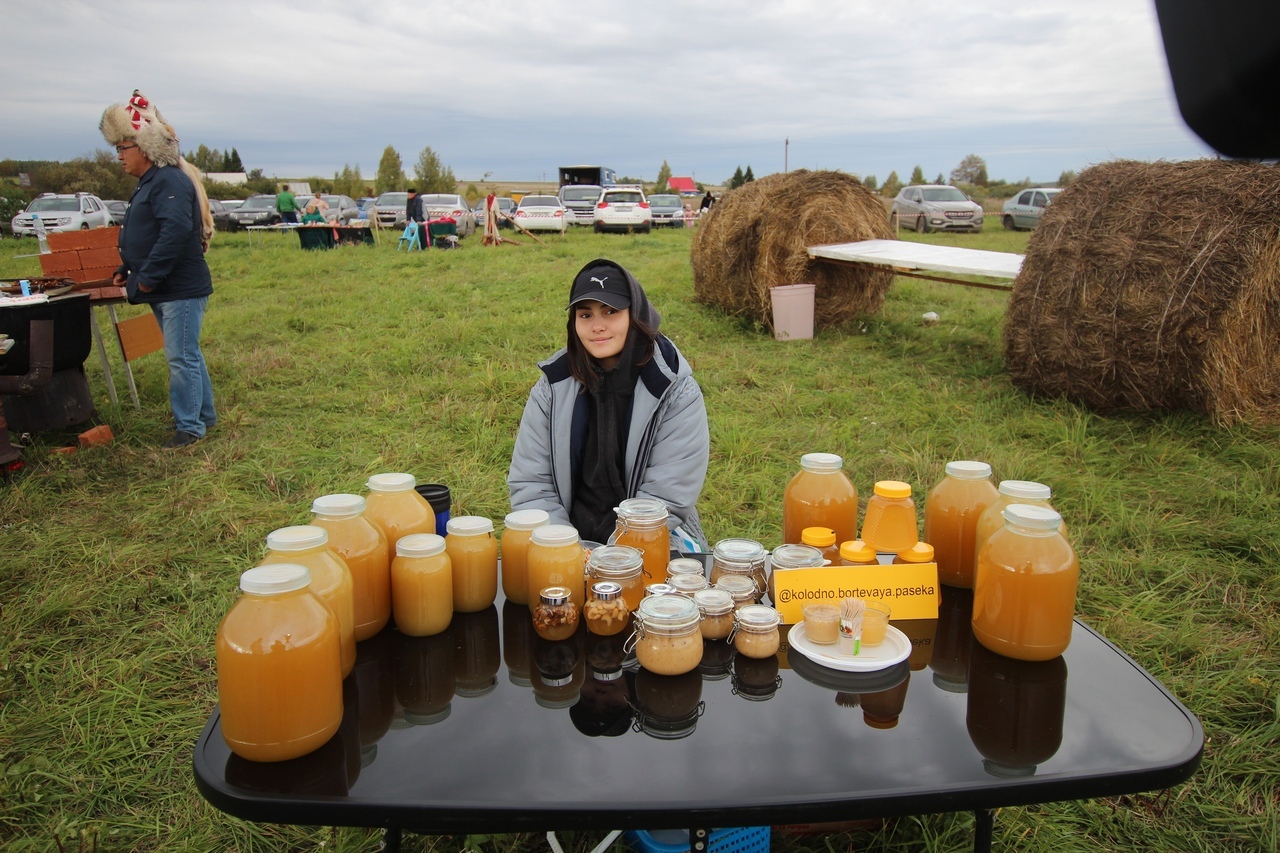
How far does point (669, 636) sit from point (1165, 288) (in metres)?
5.11

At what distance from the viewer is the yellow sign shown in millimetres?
1777

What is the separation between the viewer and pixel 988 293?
11.7m

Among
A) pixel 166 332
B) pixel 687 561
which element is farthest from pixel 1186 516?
pixel 166 332

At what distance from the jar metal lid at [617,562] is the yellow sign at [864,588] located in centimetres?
33

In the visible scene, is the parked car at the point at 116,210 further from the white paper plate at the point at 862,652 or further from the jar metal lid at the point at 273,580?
the white paper plate at the point at 862,652

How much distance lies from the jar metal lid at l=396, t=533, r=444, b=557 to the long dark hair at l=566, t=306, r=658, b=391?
1156 millimetres

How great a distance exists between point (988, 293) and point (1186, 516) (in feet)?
26.7

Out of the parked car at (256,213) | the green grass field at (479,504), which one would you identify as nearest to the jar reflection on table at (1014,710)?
the green grass field at (479,504)

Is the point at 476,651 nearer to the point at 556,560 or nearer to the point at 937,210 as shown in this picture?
the point at 556,560

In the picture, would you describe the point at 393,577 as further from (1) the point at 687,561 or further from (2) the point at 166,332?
(2) the point at 166,332

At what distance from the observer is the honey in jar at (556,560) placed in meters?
1.74

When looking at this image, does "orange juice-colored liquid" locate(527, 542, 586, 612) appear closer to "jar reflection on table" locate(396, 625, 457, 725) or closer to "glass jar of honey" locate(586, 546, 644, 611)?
"glass jar of honey" locate(586, 546, 644, 611)

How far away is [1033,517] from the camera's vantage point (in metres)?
1.54

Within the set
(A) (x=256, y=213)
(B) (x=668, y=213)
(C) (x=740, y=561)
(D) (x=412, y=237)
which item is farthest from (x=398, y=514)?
(A) (x=256, y=213)
